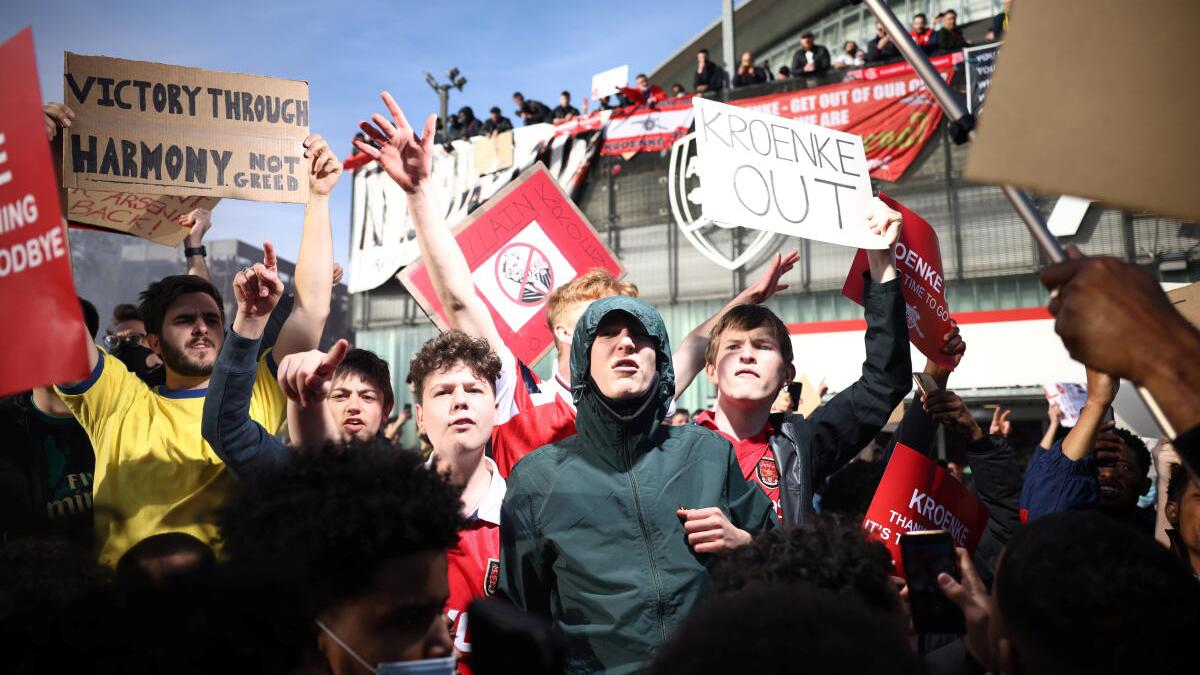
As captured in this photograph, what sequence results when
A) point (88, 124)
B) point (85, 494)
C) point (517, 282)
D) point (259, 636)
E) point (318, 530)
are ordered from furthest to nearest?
point (517, 282) < point (85, 494) < point (88, 124) < point (318, 530) < point (259, 636)

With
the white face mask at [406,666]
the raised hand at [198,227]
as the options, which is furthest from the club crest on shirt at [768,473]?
the raised hand at [198,227]

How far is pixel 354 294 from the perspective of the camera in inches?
918

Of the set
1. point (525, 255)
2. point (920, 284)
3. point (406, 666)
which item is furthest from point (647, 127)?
point (406, 666)

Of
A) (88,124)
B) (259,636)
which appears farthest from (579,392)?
(88,124)

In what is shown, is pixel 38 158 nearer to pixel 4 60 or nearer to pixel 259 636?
pixel 4 60

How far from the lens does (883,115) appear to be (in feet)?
53.3

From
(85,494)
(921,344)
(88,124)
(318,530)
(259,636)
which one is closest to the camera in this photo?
(259,636)

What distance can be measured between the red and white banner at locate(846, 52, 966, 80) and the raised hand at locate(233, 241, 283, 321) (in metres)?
14.9

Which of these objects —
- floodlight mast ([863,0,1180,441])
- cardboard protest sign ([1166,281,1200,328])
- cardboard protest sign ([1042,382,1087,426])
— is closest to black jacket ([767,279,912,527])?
floodlight mast ([863,0,1180,441])

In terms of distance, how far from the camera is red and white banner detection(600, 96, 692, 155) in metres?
18.3

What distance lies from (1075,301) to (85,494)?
11.4 ft

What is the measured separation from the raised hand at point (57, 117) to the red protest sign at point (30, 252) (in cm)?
128

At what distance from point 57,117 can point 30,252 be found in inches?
57.2

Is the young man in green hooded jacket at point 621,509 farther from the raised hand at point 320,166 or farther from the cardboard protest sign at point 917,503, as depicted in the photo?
the raised hand at point 320,166
